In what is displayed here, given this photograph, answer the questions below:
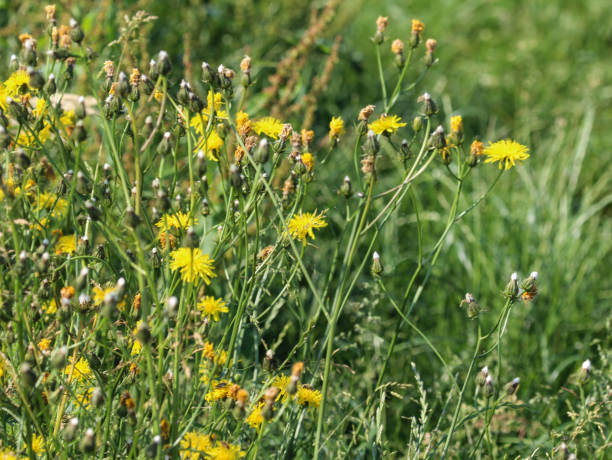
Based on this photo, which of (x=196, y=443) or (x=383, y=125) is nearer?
(x=196, y=443)

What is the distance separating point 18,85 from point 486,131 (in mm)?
2545

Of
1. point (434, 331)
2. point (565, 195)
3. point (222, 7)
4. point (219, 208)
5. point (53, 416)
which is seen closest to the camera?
point (53, 416)

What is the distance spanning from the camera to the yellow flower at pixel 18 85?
148 centimetres

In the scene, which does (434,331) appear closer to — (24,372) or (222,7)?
(24,372)

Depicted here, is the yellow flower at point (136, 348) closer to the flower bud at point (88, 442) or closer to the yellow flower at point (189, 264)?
the yellow flower at point (189, 264)

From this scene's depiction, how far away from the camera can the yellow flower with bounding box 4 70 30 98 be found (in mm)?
1481

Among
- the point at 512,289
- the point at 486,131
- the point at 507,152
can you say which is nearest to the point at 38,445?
the point at 512,289

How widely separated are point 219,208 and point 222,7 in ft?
5.74

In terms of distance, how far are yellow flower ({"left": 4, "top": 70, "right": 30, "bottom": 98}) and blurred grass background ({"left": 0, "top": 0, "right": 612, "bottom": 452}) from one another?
27.1 inches

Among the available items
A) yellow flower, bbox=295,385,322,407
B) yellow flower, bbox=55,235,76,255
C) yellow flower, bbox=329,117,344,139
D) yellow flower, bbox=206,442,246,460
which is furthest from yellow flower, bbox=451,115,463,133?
yellow flower, bbox=55,235,76,255

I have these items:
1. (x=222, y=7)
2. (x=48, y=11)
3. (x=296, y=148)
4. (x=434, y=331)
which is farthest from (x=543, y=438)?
(x=222, y=7)

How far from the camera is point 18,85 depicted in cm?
149

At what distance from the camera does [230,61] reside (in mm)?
3066

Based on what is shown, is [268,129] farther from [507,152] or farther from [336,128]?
[507,152]
